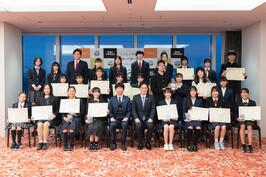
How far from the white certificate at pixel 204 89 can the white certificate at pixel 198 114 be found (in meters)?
0.48

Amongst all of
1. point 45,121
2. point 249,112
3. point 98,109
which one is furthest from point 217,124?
point 45,121

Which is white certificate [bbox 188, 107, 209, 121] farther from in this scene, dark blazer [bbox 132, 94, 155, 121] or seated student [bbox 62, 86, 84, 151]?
seated student [bbox 62, 86, 84, 151]

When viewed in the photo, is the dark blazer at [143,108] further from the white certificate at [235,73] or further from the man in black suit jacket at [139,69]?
the white certificate at [235,73]

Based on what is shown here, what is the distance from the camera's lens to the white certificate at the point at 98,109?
5996 mm

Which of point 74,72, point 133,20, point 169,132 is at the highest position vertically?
point 133,20

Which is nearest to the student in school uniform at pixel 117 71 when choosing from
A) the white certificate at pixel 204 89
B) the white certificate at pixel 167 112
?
the white certificate at pixel 167 112

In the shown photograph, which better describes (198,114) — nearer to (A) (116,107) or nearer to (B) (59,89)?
(A) (116,107)

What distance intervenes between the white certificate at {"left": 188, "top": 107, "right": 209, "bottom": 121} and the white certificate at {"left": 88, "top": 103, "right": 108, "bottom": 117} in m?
1.60

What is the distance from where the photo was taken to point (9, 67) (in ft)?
25.3

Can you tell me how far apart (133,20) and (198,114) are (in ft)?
9.42

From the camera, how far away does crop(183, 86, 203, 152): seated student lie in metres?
5.94

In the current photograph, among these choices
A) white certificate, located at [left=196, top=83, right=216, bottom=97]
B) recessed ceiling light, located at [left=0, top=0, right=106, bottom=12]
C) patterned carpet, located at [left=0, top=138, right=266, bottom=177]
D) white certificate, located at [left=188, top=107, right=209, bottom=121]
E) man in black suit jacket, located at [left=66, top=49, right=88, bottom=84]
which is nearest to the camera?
patterned carpet, located at [left=0, top=138, right=266, bottom=177]

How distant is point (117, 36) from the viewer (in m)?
9.80


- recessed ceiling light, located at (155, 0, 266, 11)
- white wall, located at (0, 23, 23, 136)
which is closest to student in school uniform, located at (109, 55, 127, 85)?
recessed ceiling light, located at (155, 0, 266, 11)
